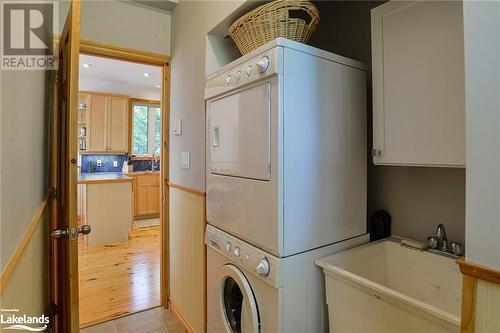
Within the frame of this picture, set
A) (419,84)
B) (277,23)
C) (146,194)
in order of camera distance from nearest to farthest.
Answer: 1. (419,84)
2. (277,23)
3. (146,194)

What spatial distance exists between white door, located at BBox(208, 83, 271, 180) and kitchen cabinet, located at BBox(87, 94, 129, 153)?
443 centimetres

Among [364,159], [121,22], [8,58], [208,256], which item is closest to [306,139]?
[364,159]

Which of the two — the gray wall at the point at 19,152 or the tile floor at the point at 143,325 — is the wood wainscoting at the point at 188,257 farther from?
the gray wall at the point at 19,152

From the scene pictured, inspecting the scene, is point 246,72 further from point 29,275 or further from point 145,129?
point 145,129

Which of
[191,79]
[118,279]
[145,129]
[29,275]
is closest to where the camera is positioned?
[29,275]

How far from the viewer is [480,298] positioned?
2.30 ft

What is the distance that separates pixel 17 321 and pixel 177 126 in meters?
1.66

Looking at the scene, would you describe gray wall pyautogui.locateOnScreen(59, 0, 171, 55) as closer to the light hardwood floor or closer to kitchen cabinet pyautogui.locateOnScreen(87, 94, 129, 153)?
the light hardwood floor

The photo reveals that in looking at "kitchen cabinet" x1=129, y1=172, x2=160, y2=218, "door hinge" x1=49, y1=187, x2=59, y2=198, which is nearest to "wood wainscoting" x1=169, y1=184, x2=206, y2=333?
"door hinge" x1=49, y1=187, x2=59, y2=198

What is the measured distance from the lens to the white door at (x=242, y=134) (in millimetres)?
1252

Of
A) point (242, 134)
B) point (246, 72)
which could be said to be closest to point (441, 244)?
point (242, 134)

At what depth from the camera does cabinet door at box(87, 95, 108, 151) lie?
5.19 metres
